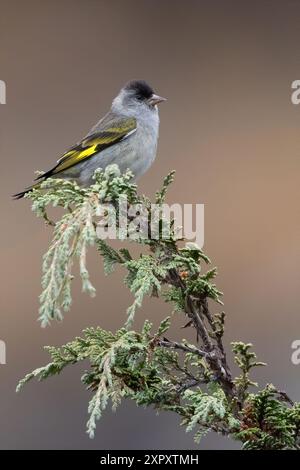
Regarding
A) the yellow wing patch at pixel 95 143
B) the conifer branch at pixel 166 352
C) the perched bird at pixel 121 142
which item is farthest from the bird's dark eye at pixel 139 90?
the conifer branch at pixel 166 352

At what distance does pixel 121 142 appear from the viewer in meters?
2.83

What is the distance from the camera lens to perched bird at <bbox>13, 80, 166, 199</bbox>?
264 centimetres

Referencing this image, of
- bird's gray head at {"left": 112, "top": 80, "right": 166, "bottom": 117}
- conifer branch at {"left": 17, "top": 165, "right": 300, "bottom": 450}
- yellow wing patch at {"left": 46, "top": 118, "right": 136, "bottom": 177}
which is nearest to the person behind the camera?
conifer branch at {"left": 17, "top": 165, "right": 300, "bottom": 450}

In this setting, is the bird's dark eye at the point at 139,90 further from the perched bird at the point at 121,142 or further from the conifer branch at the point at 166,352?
the conifer branch at the point at 166,352

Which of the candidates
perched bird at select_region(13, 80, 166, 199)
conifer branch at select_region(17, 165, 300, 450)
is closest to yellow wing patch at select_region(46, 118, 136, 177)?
perched bird at select_region(13, 80, 166, 199)

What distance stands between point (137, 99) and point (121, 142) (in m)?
0.34

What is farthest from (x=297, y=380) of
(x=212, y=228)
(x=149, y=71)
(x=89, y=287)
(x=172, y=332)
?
(x=89, y=287)

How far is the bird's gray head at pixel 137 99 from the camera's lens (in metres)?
3.08

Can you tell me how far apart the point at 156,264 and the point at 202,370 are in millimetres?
205

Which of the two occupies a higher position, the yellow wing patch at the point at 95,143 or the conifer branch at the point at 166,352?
the yellow wing patch at the point at 95,143

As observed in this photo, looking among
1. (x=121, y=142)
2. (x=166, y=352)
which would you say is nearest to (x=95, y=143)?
(x=121, y=142)

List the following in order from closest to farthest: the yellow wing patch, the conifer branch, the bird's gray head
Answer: the conifer branch < the yellow wing patch < the bird's gray head

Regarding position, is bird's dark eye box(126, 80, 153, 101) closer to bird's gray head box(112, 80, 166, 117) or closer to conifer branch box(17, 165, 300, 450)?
bird's gray head box(112, 80, 166, 117)

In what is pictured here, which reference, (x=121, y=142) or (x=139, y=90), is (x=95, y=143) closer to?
(x=121, y=142)
